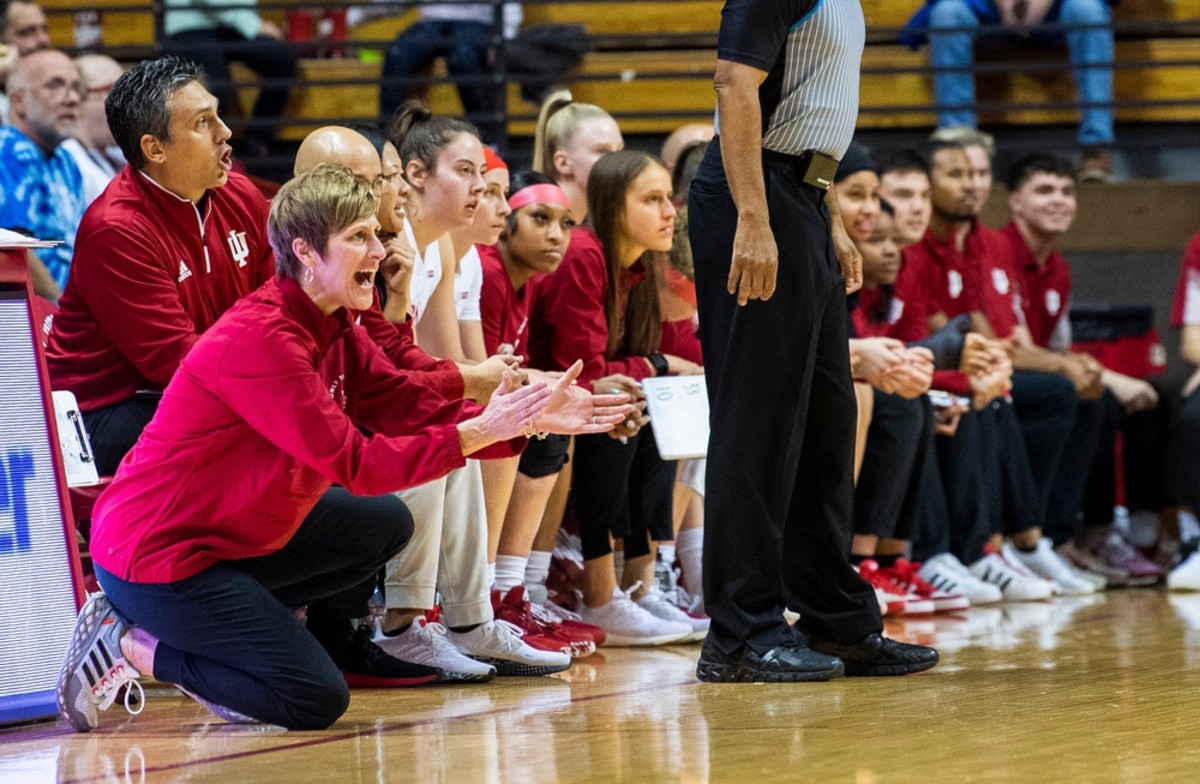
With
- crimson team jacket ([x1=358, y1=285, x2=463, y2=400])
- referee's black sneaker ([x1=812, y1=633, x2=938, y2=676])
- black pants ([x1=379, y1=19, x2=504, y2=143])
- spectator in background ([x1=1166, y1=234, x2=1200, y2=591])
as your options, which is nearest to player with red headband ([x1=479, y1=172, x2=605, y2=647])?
crimson team jacket ([x1=358, y1=285, x2=463, y2=400])

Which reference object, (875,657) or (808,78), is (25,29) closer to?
(808,78)

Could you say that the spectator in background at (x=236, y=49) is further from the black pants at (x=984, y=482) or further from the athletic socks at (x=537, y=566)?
the athletic socks at (x=537, y=566)

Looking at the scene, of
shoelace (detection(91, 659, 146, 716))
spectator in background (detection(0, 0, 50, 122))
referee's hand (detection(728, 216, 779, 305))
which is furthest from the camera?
spectator in background (detection(0, 0, 50, 122))

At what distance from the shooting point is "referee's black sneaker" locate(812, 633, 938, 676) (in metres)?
3.59

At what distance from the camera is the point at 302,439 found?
9.53ft

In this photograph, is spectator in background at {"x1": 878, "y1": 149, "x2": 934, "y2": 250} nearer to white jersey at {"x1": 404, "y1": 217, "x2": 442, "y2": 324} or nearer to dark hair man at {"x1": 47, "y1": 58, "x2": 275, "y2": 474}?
white jersey at {"x1": 404, "y1": 217, "x2": 442, "y2": 324}

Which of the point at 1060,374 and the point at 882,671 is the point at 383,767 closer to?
the point at 882,671

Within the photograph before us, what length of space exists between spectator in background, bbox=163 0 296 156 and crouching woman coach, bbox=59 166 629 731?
464 centimetres

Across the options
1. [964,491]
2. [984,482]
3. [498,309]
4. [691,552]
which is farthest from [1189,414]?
[498,309]

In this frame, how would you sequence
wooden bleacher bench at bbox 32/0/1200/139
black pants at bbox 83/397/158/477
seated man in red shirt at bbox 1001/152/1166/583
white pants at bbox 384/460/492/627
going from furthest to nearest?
wooden bleacher bench at bbox 32/0/1200/139, seated man in red shirt at bbox 1001/152/1166/583, white pants at bbox 384/460/492/627, black pants at bbox 83/397/158/477

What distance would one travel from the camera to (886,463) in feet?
17.7

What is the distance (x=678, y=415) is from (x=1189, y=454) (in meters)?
2.72

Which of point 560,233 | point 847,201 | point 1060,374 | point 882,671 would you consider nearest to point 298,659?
point 882,671

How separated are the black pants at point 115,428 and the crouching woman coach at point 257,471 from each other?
467mm
